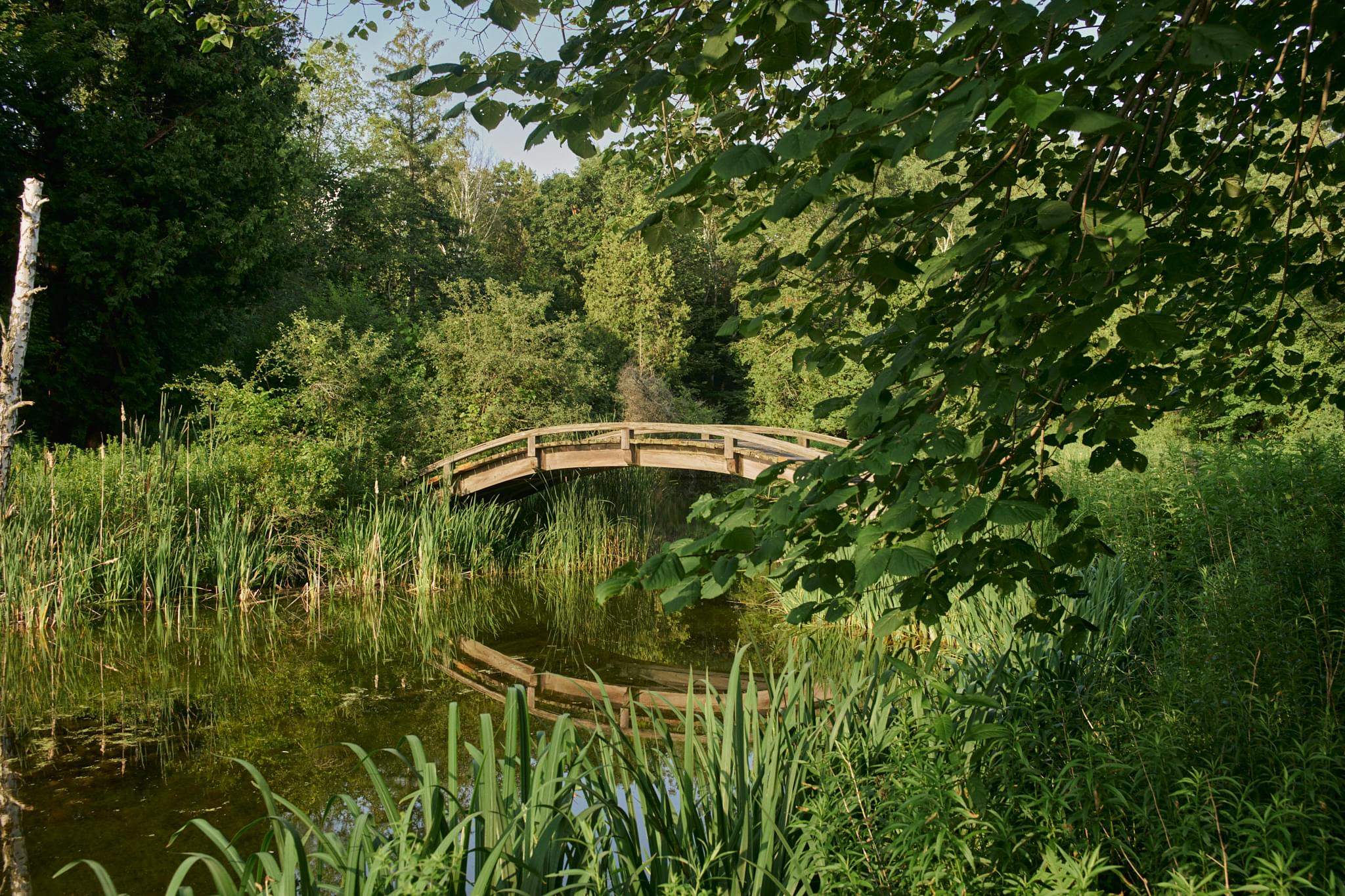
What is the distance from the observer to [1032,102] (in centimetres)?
122

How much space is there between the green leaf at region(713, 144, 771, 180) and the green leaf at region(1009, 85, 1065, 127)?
0.35 metres

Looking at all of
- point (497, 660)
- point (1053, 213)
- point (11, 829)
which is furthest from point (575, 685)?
point (1053, 213)

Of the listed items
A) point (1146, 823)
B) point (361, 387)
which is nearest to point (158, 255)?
point (361, 387)

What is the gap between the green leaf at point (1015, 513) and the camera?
160cm

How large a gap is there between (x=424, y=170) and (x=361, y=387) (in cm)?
1841

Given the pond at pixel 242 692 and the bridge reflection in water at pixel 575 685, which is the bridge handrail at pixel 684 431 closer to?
the pond at pixel 242 692

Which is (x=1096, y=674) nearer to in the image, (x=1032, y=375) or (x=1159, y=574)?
(x=1159, y=574)

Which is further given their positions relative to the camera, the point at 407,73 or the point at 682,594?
the point at 407,73

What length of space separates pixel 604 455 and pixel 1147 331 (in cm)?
1006

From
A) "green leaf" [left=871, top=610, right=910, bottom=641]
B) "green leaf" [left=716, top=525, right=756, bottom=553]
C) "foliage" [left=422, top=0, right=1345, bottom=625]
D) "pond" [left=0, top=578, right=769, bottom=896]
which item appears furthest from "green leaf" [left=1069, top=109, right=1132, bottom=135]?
"pond" [left=0, top=578, right=769, bottom=896]

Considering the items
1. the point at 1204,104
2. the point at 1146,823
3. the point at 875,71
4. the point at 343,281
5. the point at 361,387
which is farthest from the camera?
the point at 343,281

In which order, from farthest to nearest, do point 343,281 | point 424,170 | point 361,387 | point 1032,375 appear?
point 424,170
point 343,281
point 361,387
point 1032,375

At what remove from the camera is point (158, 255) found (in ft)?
40.0

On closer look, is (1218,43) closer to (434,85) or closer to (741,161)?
(741,161)
